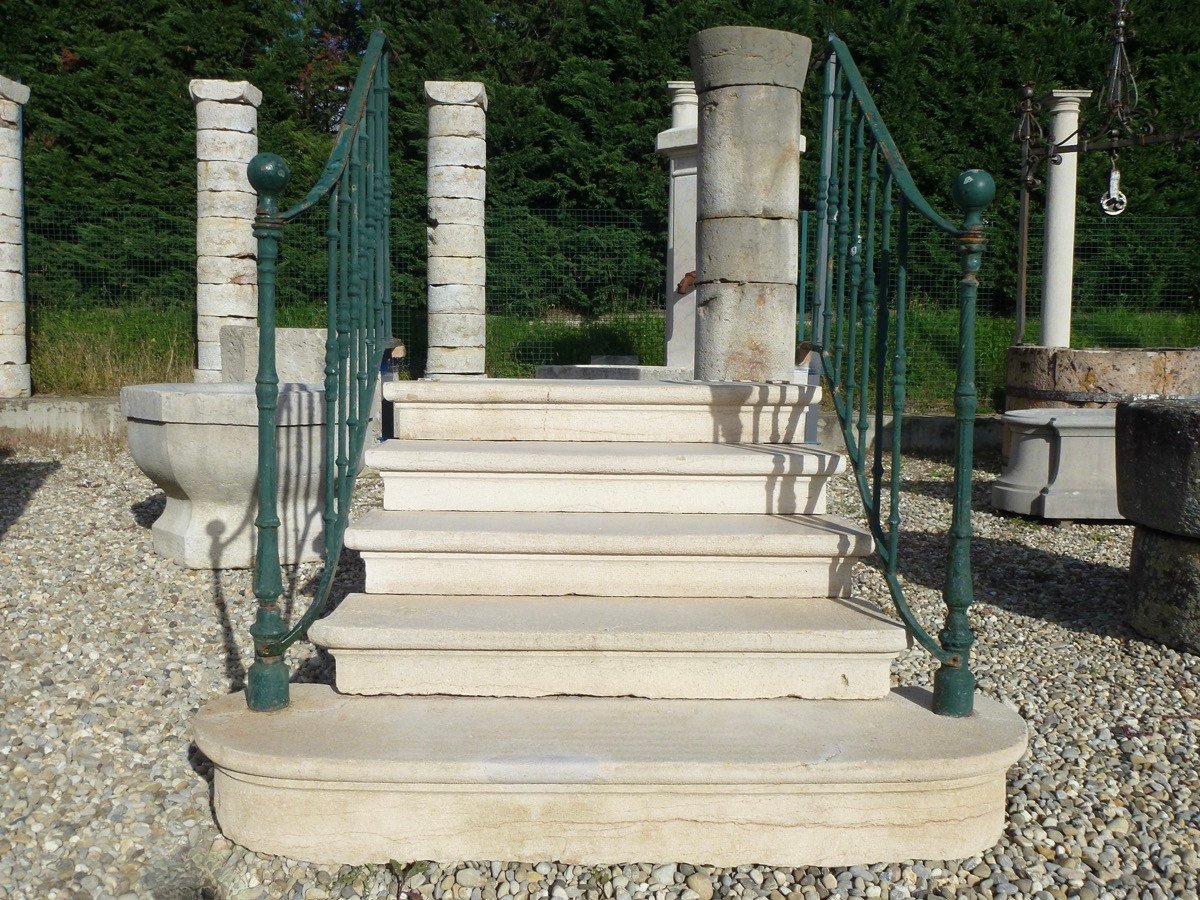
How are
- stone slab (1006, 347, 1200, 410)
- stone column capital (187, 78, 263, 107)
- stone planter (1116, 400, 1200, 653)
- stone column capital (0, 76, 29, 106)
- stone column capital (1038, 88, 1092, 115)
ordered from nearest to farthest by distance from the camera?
1. stone planter (1116, 400, 1200, 653)
2. stone slab (1006, 347, 1200, 410)
3. stone column capital (1038, 88, 1092, 115)
4. stone column capital (0, 76, 29, 106)
5. stone column capital (187, 78, 263, 107)

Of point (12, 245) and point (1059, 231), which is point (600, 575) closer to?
point (1059, 231)

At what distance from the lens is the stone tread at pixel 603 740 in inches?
96.2

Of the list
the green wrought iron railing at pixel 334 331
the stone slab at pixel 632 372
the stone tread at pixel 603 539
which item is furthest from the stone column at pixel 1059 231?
the stone tread at pixel 603 539

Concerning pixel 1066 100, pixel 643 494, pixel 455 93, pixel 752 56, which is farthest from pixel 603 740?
pixel 455 93

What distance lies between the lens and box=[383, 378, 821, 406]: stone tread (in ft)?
12.8

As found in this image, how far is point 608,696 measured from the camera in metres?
2.85

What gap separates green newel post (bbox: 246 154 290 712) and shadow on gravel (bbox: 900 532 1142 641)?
10.1 feet

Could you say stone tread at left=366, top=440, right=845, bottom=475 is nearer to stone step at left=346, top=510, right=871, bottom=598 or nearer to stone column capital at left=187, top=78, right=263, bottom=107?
stone step at left=346, top=510, right=871, bottom=598

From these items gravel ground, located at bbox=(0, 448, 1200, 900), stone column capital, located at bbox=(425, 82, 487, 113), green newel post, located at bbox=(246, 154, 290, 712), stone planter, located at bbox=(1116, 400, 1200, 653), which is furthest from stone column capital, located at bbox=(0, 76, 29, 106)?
stone planter, located at bbox=(1116, 400, 1200, 653)

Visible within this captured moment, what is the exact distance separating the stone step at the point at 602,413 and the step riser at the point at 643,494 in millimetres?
458

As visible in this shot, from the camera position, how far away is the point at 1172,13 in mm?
11984

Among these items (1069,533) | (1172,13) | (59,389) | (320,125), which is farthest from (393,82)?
(1069,533)

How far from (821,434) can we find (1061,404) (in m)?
1.82

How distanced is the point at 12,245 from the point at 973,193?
9846mm
